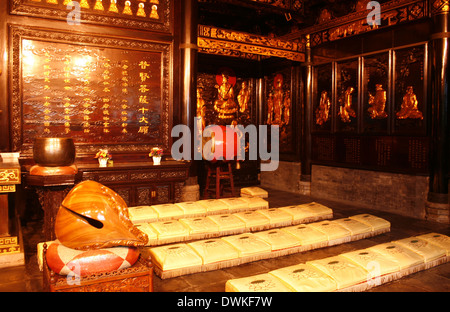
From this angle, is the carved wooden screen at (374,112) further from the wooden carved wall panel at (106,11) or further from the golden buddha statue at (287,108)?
the wooden carved wall panel at (106,11)

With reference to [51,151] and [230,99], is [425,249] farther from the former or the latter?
[230,99]

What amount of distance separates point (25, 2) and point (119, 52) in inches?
59.2

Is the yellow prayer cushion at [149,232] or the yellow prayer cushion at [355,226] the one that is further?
the yellow prayer cushion at [355,226]

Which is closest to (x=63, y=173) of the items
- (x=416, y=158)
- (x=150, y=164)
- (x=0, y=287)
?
(x=0, y=287)

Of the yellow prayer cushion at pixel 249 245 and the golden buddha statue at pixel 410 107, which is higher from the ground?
the golden buddha statue at pixel 410 107

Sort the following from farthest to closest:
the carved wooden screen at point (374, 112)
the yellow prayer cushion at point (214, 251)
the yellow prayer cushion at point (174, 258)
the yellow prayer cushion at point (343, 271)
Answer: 1. the carved wooden screen at point (374, 112)
2. the yellow prayer cushion at point (214, 251)
3. the yellow prayer cushion at point (174, 258)
4. the yellow prayer cushion at point (343, 271)

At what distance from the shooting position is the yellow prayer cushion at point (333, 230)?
13.5 ft

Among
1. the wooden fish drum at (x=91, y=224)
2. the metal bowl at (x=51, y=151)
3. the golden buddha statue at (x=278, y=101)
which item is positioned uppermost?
the golden buddha statue at (x=278, y=101)

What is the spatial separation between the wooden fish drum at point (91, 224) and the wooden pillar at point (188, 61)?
12.7ft

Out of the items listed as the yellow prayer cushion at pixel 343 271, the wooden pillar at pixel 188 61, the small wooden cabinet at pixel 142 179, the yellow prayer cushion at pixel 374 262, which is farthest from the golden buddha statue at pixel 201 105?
the yellow prayer cushion at pixel 343 271

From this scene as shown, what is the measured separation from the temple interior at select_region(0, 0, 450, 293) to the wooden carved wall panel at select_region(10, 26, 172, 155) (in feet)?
0.07

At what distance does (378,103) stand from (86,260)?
226 inches

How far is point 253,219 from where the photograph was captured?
4621 millimetres

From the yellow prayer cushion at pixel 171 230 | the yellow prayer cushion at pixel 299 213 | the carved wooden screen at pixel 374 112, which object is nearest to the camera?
the yellow prayer cushion at pixel 171 230
